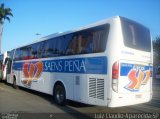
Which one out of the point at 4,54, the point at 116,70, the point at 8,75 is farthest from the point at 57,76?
the point at 4,54

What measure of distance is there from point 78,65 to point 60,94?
2020mm

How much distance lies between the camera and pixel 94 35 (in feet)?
29.5

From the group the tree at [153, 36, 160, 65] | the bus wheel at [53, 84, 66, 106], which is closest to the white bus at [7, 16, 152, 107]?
the bus wheel at [53, 84, 66, 106]

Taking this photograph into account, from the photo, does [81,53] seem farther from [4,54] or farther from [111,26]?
[4,54]

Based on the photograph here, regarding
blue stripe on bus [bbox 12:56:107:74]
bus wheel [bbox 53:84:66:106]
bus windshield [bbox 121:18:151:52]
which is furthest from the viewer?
bus wheel [bbox 53:84:66:106]

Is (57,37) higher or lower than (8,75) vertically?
higher

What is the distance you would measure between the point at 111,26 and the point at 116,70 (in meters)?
1.53

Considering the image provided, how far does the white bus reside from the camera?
8.14 meters

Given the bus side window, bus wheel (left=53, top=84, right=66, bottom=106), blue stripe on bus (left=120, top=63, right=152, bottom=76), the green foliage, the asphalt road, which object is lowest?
A: the asphalt road

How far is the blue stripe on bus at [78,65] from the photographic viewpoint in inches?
332

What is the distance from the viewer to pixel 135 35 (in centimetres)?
895

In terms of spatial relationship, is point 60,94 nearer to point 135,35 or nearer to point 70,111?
point 70,111

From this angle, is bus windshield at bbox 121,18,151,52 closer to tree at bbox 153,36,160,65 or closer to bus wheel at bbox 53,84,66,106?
bus wheel at bbox 53,84,66,106

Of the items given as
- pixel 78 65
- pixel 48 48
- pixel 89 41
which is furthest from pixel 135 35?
pixel 48 48
